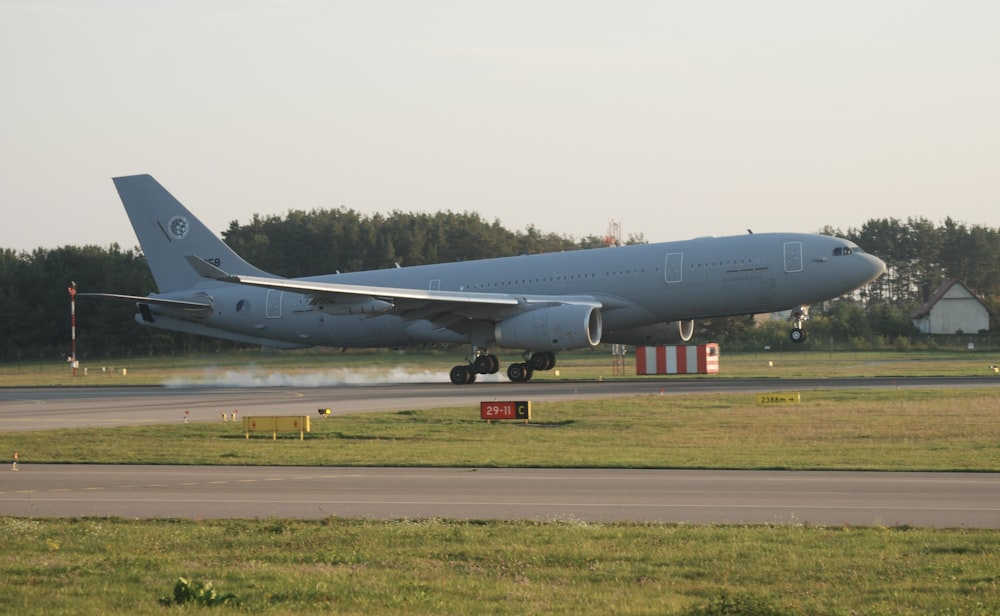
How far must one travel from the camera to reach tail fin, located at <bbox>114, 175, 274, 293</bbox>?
53.6 metres

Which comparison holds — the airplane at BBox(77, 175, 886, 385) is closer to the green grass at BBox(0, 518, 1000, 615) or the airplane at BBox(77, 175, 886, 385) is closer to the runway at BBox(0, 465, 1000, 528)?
the runway at BBox(0, 465, 1000, 528)

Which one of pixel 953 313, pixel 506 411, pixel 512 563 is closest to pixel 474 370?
pixel 506 411

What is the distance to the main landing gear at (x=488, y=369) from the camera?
46906mm

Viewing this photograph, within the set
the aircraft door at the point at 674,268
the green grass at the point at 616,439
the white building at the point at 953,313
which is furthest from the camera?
the white building at the point at 953,313

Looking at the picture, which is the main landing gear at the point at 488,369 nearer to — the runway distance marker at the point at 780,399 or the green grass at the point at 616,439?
the green grass at the point at 616,439

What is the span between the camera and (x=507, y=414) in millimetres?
30062

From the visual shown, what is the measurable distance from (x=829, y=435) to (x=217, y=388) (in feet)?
101

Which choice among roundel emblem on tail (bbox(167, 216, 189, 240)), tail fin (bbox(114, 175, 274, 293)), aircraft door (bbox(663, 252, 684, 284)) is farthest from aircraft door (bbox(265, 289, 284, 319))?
aircraft door (bbox(663, 252, 684, 284))

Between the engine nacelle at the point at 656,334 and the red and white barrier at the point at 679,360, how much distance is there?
→ 6.13 metres

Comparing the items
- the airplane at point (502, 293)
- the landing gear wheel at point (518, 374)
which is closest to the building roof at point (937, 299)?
the airplane at point (502, 293)

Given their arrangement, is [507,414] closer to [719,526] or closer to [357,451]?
[357,451]

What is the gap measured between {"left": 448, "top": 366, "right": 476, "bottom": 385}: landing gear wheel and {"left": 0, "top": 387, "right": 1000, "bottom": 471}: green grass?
12.5 m

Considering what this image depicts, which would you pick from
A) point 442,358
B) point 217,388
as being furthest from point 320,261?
point 217,388

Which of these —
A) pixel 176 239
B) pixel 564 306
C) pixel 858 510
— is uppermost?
pixel 176 239
